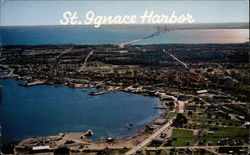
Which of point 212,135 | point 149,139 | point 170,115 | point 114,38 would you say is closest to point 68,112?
point 170,115

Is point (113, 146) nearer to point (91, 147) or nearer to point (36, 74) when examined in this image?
point (91, 147)

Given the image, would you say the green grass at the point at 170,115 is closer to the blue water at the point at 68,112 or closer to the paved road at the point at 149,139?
the paved road at the point at 149,139

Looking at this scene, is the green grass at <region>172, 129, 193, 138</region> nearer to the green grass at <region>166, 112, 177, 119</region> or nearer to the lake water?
the green grass at <region>166, 112, 177, 119</region>

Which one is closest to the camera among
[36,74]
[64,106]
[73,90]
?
[64,106]

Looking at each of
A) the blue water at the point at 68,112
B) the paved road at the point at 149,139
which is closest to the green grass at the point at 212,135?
the paved road at the point at 149,139

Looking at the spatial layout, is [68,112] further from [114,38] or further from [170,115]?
[114,38]

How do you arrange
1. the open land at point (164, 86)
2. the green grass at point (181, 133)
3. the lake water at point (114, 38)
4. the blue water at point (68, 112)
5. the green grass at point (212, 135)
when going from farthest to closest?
the lake water at point (114, 38), the blue water at point (68, 112), the green grass at point (181, 133), the green grass at point (212, 135), the open land at point (164, 86)

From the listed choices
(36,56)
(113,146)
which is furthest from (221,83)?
(36,56)
